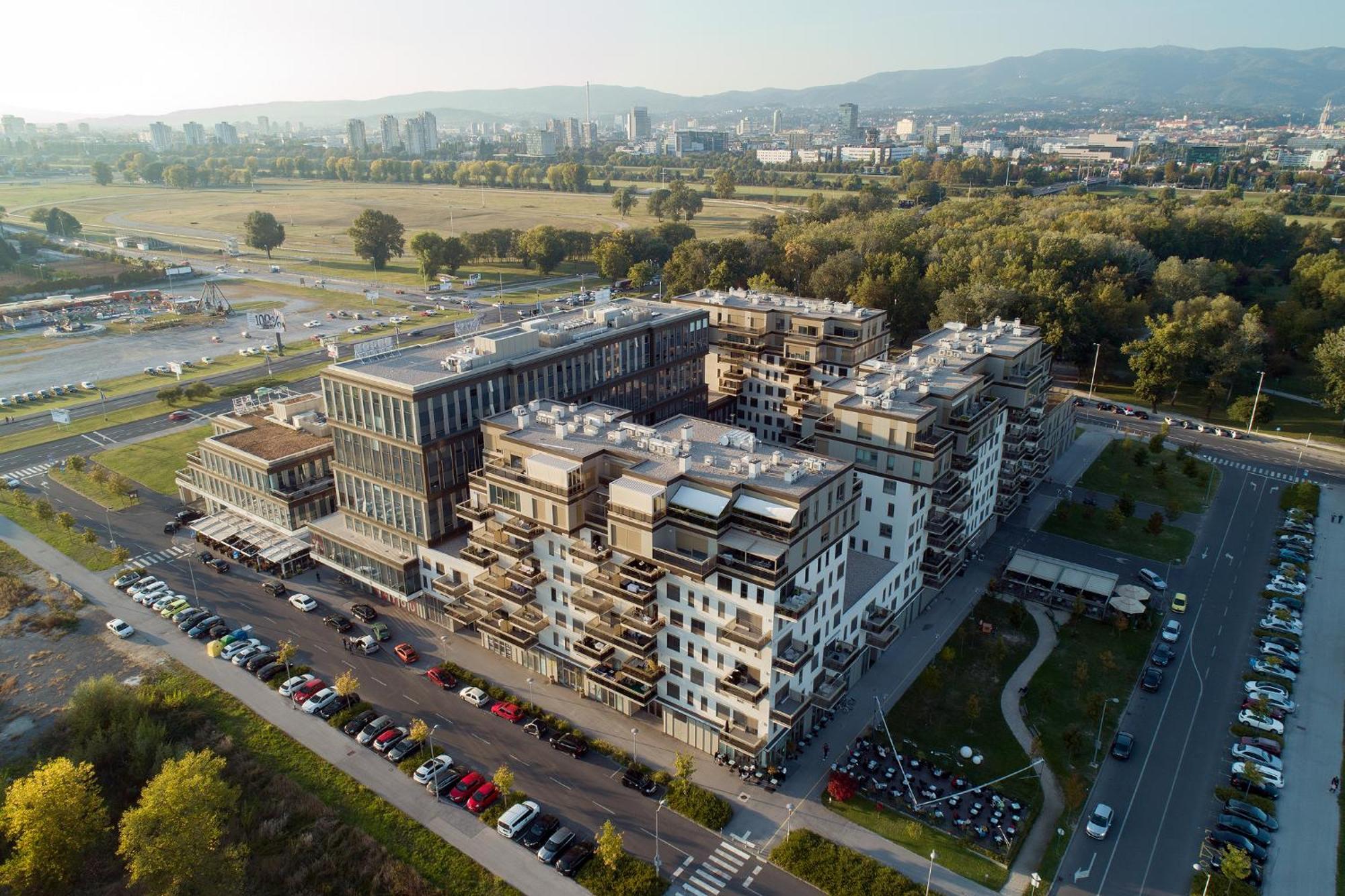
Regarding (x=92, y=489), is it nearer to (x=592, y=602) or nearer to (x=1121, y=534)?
(x=592, y=602)

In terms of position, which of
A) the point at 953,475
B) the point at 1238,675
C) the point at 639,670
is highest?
the point at 953,475

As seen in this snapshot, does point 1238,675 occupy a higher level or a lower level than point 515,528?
lower

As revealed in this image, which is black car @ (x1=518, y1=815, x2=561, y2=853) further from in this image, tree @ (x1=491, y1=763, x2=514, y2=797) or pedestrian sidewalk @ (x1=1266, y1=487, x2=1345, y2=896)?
pedestrian sidewalk @ (x1=1266, y1=487, x2=1345, y2=896)

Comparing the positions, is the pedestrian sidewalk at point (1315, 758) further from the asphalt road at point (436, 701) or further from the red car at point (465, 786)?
the red car at point (465, 786)

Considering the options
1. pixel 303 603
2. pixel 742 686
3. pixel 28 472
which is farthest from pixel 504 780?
pixel 28 472

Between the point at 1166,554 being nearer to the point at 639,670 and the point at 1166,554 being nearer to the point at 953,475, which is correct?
the point at 953,475

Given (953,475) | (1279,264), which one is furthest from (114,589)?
(1279,264)
